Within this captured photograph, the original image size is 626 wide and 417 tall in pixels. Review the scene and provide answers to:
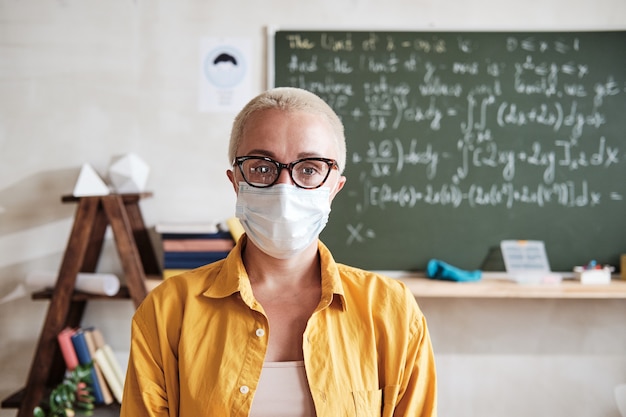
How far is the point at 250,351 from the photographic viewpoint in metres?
1.11

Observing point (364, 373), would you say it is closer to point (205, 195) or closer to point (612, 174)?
point (205, 195)

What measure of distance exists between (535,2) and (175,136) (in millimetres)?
1758

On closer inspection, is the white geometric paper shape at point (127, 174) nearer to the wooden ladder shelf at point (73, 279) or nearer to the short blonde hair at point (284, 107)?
the wooden ladder shelf at point (73, 279)

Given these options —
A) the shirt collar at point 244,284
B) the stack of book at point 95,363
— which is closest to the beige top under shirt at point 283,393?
the shirt collar at point 244,284

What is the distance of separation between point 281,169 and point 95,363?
1.54m

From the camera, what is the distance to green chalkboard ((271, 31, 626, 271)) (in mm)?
2504

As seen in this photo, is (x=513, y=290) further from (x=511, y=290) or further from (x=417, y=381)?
(x=417, y=381)

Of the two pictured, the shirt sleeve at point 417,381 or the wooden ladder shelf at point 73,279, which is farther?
the wooden ladder shelf at point 73,279

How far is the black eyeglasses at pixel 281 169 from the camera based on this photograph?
1123 millimetres

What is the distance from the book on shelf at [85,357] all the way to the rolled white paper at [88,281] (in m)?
0.19

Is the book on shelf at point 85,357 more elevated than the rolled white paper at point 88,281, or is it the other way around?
the rolled white paper at point 88,281

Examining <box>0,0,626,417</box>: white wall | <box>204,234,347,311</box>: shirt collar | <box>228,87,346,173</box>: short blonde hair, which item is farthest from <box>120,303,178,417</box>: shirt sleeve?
<box>0,0,626,417</box>: white wall

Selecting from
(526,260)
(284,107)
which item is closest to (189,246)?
(284,107)

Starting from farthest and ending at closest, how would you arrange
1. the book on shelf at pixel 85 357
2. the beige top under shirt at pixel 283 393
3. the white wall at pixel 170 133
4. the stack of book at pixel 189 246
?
the white wall at pixel 170 133 < the stack of book at pixel 189 246 < the book on shelf at pixel 85 357 < the beige top under shirt at pixel 283 393
